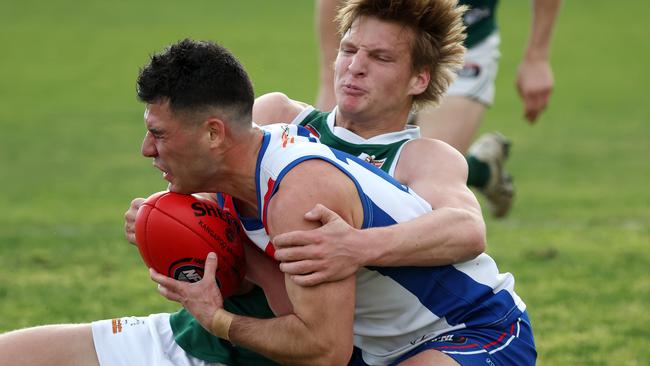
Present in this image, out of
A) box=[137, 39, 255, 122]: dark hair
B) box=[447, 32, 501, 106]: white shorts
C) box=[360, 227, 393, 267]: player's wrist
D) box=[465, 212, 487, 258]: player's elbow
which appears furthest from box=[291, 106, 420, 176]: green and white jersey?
box=[447, 32, 501, 106]: white shorts

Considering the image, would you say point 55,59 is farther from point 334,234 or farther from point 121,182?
point 334,234

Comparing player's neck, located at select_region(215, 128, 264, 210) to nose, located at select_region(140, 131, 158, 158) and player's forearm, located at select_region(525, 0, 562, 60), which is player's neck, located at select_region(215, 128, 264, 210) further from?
player's forearm, located at select_region(525, 0, 562, 60)

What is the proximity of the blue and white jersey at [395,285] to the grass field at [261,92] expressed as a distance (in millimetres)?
2380

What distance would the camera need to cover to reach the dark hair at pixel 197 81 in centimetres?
394

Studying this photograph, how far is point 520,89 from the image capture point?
7.66 m

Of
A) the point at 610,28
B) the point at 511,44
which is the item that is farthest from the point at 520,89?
the point at 610,28

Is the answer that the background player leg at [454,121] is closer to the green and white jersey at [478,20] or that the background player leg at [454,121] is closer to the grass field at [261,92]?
the green and white jersey at [478,20]

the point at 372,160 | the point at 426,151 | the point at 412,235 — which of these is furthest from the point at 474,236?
the point at 372,160

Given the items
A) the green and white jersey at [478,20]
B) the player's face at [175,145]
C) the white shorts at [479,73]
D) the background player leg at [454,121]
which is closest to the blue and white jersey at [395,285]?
A: the player's face at [175,145]

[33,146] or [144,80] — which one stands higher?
[144,80]

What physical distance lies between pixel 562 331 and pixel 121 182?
8.60 m

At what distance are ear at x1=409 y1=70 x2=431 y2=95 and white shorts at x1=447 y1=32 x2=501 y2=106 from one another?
8.70 ft

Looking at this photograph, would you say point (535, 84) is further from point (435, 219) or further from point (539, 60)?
point (435, 219)

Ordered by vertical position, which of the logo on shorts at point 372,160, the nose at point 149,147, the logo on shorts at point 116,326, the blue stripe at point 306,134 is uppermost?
the nose at point 149,147
